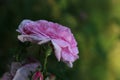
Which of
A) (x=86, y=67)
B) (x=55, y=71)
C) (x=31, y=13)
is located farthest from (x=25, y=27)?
(x=86, y=67)

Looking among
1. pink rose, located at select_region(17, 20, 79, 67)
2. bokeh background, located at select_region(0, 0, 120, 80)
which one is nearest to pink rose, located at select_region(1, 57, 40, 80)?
pink rose, located at select_region(17, 20, 79, 67)

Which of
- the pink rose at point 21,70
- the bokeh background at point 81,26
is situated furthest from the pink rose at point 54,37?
the bokeh background at point 81,26

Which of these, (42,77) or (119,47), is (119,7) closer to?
(119,47)

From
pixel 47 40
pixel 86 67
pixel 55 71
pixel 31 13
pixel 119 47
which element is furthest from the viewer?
pixel 119 47

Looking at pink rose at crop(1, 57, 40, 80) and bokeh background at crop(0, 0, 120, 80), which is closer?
pink rose at crop(1, 57, 40, 80)

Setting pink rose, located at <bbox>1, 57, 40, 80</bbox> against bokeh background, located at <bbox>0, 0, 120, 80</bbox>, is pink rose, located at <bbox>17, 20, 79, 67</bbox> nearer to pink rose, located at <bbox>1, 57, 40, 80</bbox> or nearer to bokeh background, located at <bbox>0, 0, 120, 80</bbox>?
pink rose, located at <bbox>1, 57, 40, 80</bbox>

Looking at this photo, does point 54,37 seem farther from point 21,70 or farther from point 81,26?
point 81,26
